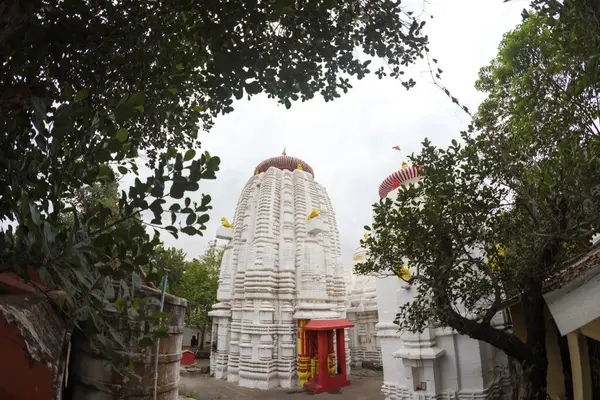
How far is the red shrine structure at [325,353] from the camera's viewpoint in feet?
43.3

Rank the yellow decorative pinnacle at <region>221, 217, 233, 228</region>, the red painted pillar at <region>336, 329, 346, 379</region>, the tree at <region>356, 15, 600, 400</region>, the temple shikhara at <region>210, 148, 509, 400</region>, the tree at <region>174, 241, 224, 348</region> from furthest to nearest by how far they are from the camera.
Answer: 1. the tree at <region>174, 241, 224, 348</region>
2. the yellow decorative pinnacle at <region>221, 217, 233, 228</region>
3. the red painted pillar at <region>336, 329, 346, 379</region>
4. the temple shikhara at <region>210, 148, 509, 400</region>
5. the tree at <region>356, 15, 600, 400</region>

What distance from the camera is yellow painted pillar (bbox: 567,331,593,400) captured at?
15.0ft

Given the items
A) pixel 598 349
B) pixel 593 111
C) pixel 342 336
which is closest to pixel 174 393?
pixel 598 349

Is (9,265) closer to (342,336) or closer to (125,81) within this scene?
(125,81)

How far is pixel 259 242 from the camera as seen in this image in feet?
52.4

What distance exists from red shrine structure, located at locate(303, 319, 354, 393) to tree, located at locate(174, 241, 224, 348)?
9164 millimetres

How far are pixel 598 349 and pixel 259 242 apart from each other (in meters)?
12.7

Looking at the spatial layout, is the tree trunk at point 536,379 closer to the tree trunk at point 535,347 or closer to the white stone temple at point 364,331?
the tree trunk at point 535,347

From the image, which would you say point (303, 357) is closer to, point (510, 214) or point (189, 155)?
point (510, 214)

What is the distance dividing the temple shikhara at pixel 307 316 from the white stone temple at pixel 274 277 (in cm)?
5

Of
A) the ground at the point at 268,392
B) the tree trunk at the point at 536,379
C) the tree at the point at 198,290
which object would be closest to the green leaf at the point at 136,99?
the tree trunk at the point at 536,379

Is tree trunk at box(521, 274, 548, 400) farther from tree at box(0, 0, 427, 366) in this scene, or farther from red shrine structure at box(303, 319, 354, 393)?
red shrine structure at box(303, 319, 354, 393)

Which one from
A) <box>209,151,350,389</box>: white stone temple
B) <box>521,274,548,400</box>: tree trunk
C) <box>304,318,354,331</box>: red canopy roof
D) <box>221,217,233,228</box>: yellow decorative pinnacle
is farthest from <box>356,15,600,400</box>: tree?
<box>221,217,233,228</box>: yellow decorative pinnacle

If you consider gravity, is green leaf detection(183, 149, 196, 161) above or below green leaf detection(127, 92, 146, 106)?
below
